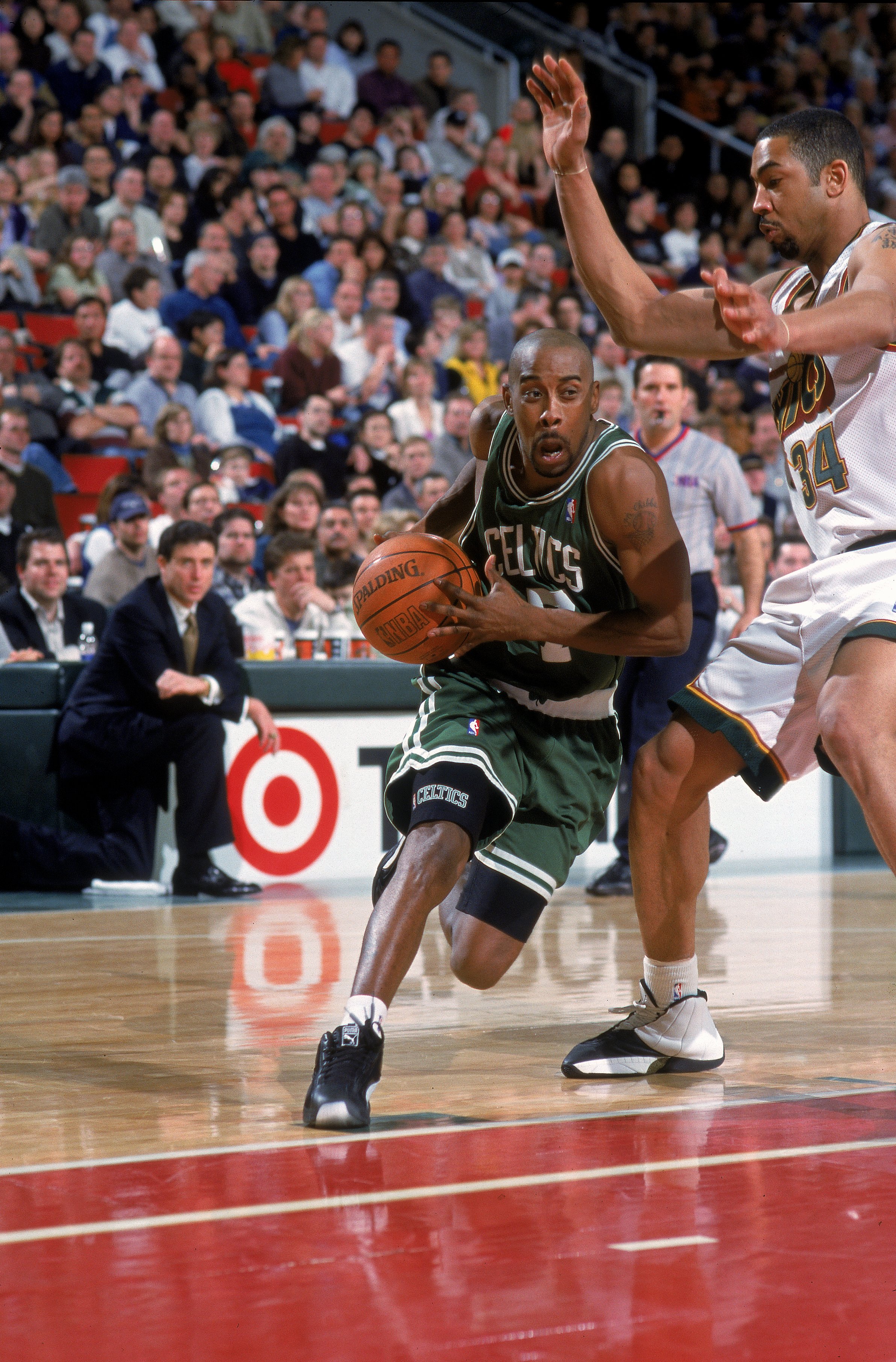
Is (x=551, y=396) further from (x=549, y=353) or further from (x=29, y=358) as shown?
(x=29, y=358)

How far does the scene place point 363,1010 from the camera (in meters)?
2.91

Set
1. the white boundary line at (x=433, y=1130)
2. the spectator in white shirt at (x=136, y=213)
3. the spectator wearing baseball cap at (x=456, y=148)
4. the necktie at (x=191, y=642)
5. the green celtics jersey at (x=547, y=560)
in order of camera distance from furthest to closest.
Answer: the spectator wearing baseball cap at (x=456, y=148) < the spectator in white shirt at (x=136, y=213) < the necktie at (x=191, y=642) < the green celtics jersey at (x=547, y=560) < the white boundary line at (x=433, y=1130)

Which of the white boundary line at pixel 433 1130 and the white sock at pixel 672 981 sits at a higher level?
the white sock at pixel 672 981

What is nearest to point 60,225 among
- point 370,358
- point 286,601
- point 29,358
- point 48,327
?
point 48,327

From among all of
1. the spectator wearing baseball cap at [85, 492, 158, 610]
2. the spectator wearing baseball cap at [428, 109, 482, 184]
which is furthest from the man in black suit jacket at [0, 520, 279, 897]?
the spectator wearing baseball cap at [428, 109, 482, 184]

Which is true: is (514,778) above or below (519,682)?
below

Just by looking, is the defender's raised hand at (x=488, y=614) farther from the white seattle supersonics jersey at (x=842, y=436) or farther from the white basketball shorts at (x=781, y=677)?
the white seattle supersonics jersey at (x=842, y=436)

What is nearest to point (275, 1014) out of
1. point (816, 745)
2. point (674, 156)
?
point (816, 745)

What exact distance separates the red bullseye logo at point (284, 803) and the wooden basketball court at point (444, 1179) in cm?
251

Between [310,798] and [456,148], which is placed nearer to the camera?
[310,798]

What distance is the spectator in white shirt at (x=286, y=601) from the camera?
784 cm

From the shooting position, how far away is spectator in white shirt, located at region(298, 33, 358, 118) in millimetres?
13656

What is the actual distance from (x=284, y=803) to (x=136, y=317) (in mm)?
4458

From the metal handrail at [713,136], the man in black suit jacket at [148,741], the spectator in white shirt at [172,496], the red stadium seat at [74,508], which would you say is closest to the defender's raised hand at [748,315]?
the man in black suit jacket at [148,741]
